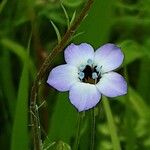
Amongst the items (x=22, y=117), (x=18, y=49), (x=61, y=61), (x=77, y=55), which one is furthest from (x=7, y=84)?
(x=77, y=55)

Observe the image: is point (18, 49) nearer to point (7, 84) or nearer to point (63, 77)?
point (7, 84)

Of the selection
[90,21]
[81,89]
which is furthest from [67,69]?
[90,21]

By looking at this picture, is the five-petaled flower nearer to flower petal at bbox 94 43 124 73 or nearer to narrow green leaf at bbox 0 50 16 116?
flower petal at bbox 94 43 124 73

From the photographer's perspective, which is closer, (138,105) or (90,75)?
(90,75)

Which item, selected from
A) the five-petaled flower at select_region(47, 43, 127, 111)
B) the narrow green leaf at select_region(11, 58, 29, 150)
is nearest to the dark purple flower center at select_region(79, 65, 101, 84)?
the five-petaled flower at select_region(47, 43, 127, 111)

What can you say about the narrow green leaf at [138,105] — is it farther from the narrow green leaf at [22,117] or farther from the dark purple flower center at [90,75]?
the dark purple flower center at [90,75]

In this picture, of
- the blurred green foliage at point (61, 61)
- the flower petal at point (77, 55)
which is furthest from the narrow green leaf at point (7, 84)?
the flower petal at point (77, 55)
